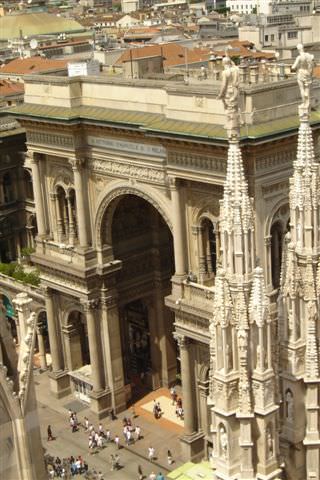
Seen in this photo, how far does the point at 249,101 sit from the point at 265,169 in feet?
11.4

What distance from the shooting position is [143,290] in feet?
194

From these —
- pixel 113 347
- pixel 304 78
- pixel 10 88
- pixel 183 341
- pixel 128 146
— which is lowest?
pixel 113 347

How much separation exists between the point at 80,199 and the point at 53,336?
1111cm

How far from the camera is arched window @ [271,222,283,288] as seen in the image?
4634 centimetres

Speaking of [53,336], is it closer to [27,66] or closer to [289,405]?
[289,405]

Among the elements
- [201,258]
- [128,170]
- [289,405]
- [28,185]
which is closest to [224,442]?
[289,405]

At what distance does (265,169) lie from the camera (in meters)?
44.7

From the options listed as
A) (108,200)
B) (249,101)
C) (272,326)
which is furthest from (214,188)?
(272,326)

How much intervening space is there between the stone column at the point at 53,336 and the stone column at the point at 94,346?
4159mm

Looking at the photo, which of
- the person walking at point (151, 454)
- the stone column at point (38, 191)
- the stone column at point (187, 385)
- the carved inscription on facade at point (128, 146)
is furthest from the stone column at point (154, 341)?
the carved inscription on facade at point (128, 146)

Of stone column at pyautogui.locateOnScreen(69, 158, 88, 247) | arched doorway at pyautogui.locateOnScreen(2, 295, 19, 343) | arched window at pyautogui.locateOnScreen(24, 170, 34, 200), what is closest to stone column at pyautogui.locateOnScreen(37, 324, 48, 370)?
arched doorway at pyautogui.locateOnScreen(2, 295, 19, 343)

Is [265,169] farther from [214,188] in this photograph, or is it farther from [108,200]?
[108,200]

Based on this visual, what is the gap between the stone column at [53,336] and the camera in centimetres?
6016

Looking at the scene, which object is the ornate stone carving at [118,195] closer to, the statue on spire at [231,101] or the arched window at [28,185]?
the arched window at [28,185]
